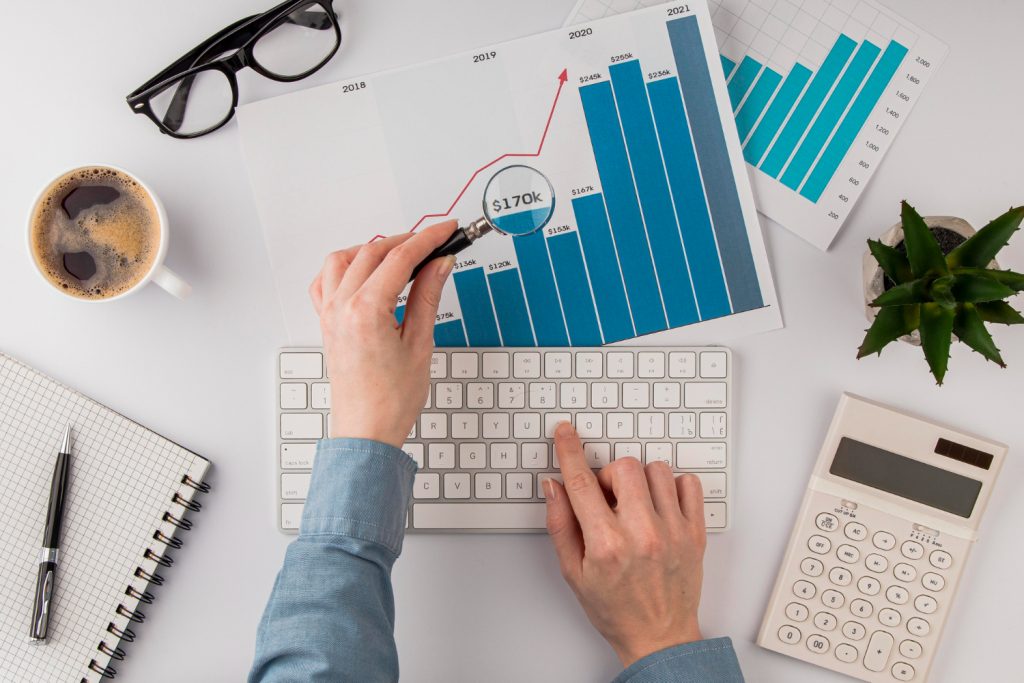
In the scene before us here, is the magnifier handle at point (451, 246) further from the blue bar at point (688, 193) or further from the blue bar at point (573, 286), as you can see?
the blue bar at point (688, 193)

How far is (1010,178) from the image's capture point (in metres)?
0.88

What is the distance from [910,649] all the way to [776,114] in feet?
2.12

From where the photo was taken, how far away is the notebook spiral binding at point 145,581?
86 cm

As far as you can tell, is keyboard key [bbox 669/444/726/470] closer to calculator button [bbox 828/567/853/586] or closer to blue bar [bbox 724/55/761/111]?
calculator button [bbox 828/567/853/586]

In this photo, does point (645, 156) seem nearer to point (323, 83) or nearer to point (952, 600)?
point (323, 83)

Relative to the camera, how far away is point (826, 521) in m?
0.87

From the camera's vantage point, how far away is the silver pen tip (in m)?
0.86

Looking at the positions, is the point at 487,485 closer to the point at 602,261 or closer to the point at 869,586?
the point at 602,261

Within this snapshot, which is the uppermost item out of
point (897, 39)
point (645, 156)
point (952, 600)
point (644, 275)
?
point (897, 39)

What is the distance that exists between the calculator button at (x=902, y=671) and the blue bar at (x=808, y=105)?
0.59 m

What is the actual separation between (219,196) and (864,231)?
30.4 inches

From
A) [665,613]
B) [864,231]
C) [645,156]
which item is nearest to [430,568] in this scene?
[665,613]

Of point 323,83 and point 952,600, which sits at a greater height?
point 323,83

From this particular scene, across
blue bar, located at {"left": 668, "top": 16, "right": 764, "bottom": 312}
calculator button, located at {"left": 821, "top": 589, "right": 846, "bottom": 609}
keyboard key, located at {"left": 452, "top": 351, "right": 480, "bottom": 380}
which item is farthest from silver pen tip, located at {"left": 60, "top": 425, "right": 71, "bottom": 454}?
calculator button, located at {"left": 821, "top": 589, "right": 846, "bottom": 609}
